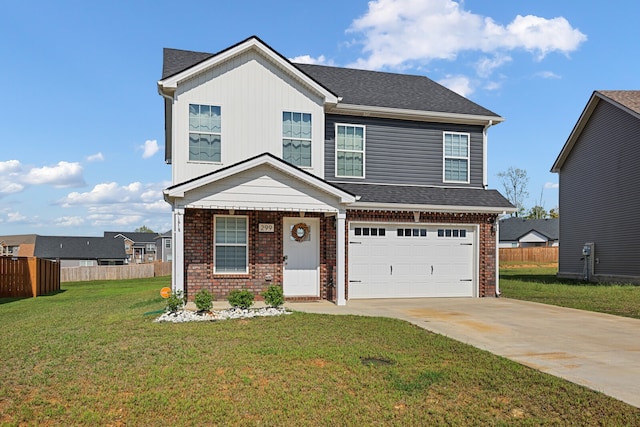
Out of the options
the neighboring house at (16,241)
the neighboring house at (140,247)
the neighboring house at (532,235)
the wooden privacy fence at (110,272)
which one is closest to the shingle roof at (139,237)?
the neighboring house at (140,247)

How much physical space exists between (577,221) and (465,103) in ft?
40.9

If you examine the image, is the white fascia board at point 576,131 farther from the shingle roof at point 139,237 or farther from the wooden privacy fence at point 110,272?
the shingle roof at point 139,237

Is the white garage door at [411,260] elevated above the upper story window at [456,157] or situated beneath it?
situated beneath

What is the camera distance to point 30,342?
8.82 m

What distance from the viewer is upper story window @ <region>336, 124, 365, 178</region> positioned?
1543cm

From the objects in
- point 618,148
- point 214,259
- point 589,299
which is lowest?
point 589,299

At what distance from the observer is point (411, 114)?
51.5ft

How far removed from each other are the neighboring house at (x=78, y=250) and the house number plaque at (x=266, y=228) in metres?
46.7

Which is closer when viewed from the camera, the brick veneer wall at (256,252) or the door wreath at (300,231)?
the brick veneer wall at (256,252)

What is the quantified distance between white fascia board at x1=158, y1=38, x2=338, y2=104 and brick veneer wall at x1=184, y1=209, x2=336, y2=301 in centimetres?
330

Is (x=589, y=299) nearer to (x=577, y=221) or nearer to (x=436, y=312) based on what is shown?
Result: (x=436, y=312)

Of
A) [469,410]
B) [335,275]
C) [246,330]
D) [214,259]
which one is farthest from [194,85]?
[469,410]

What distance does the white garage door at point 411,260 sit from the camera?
15.2 meters

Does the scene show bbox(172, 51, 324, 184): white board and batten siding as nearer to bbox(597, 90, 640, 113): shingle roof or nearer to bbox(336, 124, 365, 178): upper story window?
bbox(336, 124, 365, 178): upper story window
